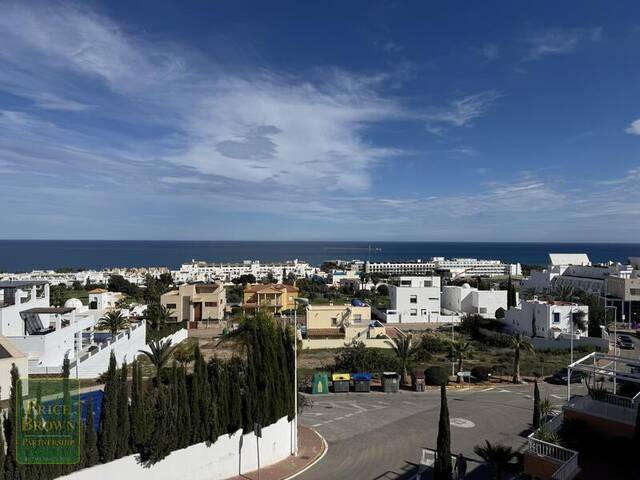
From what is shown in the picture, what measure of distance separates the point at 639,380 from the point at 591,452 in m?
2.84

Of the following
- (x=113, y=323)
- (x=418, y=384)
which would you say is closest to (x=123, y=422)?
(x=418, y=384)

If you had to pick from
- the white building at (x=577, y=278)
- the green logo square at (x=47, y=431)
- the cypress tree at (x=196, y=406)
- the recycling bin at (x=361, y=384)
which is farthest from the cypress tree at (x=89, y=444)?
the white building at (x=577, y=278)

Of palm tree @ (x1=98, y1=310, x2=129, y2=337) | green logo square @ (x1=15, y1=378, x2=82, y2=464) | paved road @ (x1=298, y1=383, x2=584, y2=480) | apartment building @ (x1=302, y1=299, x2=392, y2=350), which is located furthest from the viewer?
apartment building @ (x1=302, y1=299, x2=392, y2=350)

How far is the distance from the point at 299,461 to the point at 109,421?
770 cm

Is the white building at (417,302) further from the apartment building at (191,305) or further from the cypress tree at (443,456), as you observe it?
the cypress tree at (443,456)

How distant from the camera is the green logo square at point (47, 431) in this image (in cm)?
1169

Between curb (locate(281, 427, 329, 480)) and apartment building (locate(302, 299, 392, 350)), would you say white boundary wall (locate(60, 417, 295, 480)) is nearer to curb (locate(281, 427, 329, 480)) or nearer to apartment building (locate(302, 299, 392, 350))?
curb (locate(281, 427, 329, 480))

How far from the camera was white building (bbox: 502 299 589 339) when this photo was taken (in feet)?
140

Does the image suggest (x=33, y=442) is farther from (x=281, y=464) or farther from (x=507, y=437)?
(x=507, y=437)

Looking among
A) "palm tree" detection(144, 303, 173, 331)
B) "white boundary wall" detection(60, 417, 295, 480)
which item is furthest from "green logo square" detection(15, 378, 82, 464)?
"palm tree" detection(144, 303, 173, 331)

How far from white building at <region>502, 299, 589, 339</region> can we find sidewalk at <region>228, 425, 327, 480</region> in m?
30.8

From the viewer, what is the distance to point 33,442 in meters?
11.9

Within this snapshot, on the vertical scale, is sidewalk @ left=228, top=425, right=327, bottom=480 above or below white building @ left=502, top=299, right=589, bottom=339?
below

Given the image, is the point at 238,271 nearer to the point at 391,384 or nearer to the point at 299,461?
the point at 391,384
